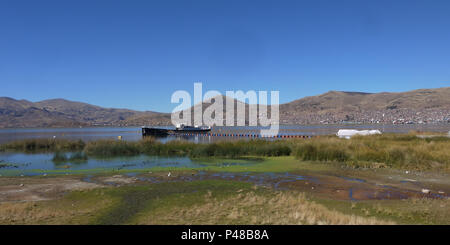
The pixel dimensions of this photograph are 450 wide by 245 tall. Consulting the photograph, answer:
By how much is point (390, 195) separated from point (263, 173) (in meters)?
6.85

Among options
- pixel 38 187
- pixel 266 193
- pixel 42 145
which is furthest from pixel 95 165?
pixel 42 145

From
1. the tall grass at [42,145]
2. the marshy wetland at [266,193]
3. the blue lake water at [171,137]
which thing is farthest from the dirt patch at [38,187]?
the blue lake water at [171,137]

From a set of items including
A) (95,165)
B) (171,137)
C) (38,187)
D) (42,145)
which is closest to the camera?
(38,187)

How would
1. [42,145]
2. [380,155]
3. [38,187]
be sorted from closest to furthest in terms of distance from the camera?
1. [38,187]
2. [380,155]
3. [42,145]

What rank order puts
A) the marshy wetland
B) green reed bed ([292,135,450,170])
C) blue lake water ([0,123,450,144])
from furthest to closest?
blue lake water ([0,123,450,144]), green reed bed ([292,135,450,170]), the marshy wetland

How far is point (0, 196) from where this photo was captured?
11.1 metres

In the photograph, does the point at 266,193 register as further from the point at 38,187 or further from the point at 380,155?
the point at 380,155

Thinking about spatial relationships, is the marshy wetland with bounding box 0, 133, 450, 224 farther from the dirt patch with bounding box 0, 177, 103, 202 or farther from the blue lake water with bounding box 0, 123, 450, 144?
the blue lake water with bounding box 0, 123, 450, 144

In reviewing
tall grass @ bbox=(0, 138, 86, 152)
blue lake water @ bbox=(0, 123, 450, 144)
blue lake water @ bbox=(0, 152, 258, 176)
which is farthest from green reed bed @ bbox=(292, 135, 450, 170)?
blue lake water @ bbox=(0, 123, 450, 144)
